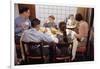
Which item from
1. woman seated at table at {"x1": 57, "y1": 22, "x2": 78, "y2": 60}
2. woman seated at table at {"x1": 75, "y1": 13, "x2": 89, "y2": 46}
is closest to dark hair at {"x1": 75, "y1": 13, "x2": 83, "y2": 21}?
woman seated at table at {"x1": 75, "y1": 13, "x2": 89, "y2": 46}

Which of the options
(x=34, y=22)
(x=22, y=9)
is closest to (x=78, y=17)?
(x=34, y=22)

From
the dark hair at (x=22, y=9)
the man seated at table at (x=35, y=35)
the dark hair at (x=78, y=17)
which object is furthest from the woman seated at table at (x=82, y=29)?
the dark hair at (x=22, y=9)

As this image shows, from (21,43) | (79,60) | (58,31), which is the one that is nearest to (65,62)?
(79,60)

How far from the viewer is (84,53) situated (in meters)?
1.90

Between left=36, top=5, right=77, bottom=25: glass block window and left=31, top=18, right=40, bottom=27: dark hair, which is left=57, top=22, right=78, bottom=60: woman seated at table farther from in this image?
left=31, top=18, right=40, bottom=27: dark hair

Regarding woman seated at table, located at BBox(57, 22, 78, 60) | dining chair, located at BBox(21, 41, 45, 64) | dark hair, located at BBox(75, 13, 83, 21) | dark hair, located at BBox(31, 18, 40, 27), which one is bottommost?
dining chair, located at BBox(21, 41, 45, 64)

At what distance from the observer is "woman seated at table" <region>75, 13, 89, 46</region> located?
1.87 m

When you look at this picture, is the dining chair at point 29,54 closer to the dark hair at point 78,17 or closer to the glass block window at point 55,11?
the glass block window at point 55,11

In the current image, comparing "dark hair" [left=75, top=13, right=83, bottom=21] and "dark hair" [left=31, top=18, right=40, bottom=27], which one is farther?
"dark hair" [left=75, top=13, right=83, bottom=21]

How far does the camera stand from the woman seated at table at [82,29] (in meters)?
1.87

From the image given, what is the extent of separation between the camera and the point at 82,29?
1886 millimetres

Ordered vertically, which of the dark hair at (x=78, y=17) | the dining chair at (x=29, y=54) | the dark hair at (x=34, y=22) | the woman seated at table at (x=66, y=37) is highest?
the dark hair at (x=78, y=17)
